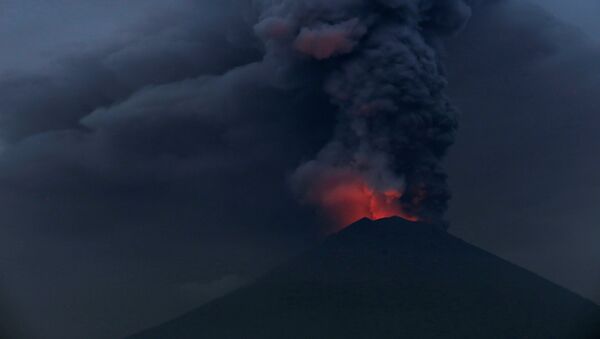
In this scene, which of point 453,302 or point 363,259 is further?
point 363,259

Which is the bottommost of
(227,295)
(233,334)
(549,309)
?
(549,309)

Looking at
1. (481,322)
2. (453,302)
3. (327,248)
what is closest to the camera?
(481,322)

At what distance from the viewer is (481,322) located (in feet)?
119

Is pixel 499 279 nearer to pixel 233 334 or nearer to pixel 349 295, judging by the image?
pixel 349 295

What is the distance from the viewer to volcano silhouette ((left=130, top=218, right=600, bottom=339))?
36.4m

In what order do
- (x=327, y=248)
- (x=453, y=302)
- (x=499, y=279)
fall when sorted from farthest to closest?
(x=327, y=248) → (x=499, y=279) → (x=453, y=302)

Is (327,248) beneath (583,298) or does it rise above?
above

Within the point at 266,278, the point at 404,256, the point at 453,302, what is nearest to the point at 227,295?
the point at 266,278

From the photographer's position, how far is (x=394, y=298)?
39.4 metres

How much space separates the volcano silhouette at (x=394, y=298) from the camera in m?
36.4

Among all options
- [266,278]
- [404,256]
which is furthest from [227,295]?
[404,256]

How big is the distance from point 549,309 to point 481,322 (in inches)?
161

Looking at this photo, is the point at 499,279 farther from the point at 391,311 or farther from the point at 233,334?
the point at 233,334

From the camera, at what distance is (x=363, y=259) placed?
43.3 m
